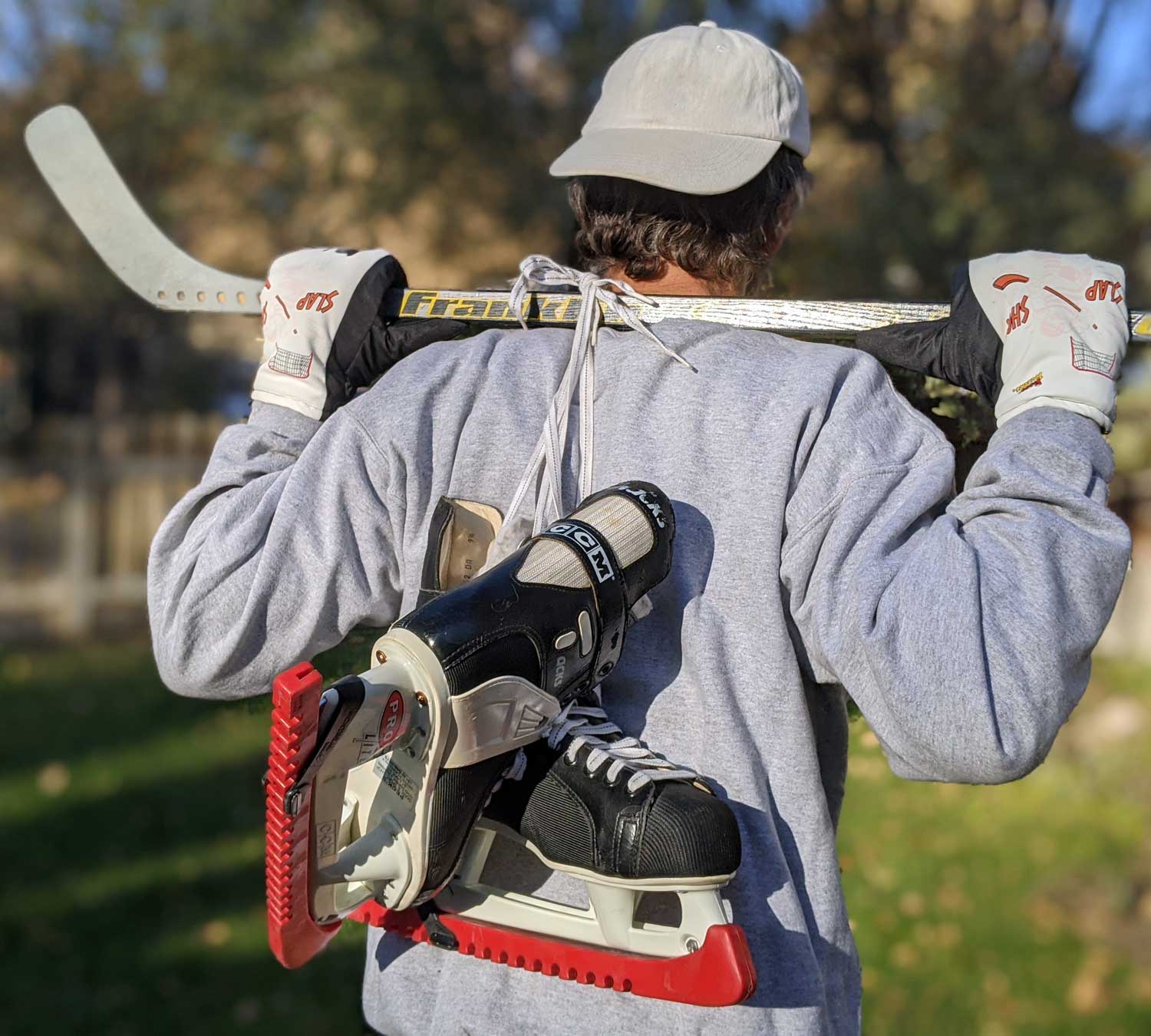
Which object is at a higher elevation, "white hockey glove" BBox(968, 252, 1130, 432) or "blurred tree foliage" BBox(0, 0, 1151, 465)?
"blurred tree foliage" BBox(0, 0, 1151, 465)

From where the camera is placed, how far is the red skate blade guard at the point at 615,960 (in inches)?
52.9

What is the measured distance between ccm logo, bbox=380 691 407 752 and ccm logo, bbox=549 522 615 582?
0.25 m

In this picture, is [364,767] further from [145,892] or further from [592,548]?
[145,892]

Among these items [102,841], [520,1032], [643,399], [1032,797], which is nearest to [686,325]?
[643,399]

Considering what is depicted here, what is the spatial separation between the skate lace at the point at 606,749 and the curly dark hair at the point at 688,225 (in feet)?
1.95

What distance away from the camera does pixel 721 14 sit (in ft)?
20.9

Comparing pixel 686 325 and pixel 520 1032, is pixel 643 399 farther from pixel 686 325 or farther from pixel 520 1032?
Answer: pixel 520 1032

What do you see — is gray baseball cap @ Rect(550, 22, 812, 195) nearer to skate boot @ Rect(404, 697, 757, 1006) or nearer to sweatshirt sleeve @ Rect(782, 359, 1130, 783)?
sweatshirt sleeve @ Rect(782, 359, 1130, 783)

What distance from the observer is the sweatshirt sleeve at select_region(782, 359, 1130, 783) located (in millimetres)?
1319

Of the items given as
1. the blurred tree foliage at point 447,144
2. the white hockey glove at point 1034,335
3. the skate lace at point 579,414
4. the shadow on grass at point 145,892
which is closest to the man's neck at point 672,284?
the skate lace at point 579,414

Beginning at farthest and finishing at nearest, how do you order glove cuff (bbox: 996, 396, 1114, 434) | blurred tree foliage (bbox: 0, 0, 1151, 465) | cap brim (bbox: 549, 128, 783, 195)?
blurred tree foliage (bbox: 0, 0, 1151, 465), cap brim (bbox: 549, 128, 783, 195), glove cuff (bbox: 996, 396, 1114, 434)

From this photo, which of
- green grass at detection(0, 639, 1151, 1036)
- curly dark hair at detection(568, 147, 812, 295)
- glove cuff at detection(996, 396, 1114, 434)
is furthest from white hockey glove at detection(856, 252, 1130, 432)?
green grass at detection(0, 639, 1151, 1036)

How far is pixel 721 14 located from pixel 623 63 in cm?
498

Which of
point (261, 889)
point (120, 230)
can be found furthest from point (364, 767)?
point (261, 889)
